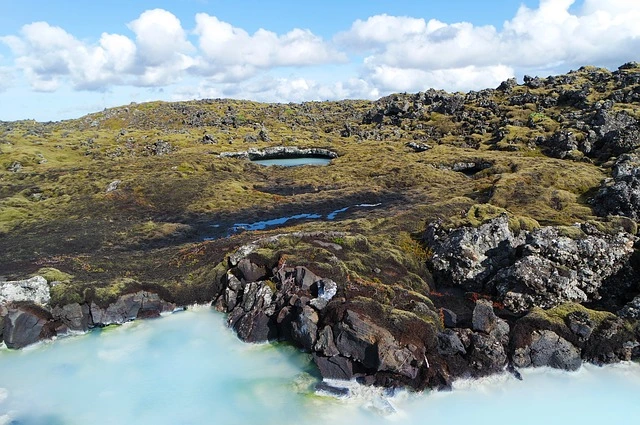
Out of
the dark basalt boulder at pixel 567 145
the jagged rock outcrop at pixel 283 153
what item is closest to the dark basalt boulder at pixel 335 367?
the dark basalt boulder at pixel 567 145

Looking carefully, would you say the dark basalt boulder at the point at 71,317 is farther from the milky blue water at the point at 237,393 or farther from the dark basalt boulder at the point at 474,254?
the dark basalt boulder at the point at 474,254

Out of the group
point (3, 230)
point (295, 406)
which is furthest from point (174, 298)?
point (3, 230)

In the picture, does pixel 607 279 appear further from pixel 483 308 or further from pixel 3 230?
pixel 3 230

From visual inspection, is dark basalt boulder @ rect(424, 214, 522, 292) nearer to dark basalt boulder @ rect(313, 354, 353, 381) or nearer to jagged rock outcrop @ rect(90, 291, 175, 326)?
dark basalt boulder @ rect(313, 354, 353, 381)

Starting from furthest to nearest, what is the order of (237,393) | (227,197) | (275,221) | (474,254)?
1. (227,197)
2. (275,221)
3. (474,254)
4. (237,393)

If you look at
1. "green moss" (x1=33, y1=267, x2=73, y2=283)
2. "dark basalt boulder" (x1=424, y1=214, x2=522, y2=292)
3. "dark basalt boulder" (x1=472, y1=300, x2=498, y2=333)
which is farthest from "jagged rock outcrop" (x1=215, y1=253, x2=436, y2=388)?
"green moss" (x1=33, y1=267, x2=73, y2=283)

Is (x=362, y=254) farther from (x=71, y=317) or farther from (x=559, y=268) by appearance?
(x=71, y=317)

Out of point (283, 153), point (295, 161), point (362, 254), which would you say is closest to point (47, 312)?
point (362, 254)
